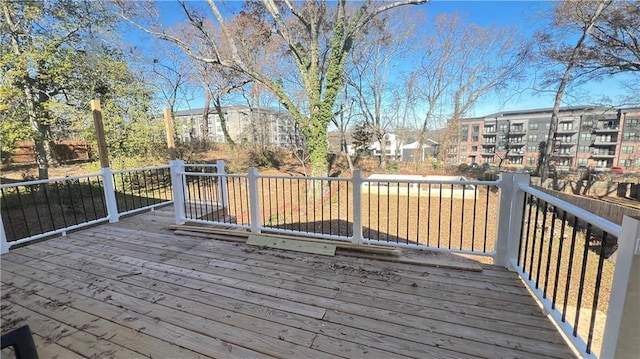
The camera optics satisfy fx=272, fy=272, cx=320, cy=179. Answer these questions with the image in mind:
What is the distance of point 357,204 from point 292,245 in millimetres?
866

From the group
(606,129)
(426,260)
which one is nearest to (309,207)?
(426,260)

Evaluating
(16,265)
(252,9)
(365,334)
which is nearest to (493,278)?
(365,334)

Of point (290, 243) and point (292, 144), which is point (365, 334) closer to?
point (290, 243)

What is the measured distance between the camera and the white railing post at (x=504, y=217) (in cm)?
236

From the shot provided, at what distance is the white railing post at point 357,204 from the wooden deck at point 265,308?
1.11ft

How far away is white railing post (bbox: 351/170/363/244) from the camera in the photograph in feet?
9.40

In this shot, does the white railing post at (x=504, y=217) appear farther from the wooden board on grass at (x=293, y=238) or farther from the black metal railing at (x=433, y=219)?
the black metal railing at (x=433, y=219)

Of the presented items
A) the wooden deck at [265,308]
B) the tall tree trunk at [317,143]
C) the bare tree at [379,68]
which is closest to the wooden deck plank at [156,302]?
the wooden deck at [265,308]

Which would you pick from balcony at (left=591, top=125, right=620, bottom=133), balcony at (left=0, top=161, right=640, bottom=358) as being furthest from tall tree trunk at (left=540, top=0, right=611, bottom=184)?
balcony at (left=591, top=125, right=620, bottom=133)

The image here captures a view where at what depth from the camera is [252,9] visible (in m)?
9.91

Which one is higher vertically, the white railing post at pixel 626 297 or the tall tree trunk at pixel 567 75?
the tall tree trunk at pixel 567 75

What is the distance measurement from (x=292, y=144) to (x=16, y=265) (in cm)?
1215

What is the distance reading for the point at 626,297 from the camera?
1.10 meters

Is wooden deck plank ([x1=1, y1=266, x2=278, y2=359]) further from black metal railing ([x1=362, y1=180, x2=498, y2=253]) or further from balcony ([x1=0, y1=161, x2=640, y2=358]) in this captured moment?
black metal railing ([x1=362, y1=180, x2=498, y2=253])
